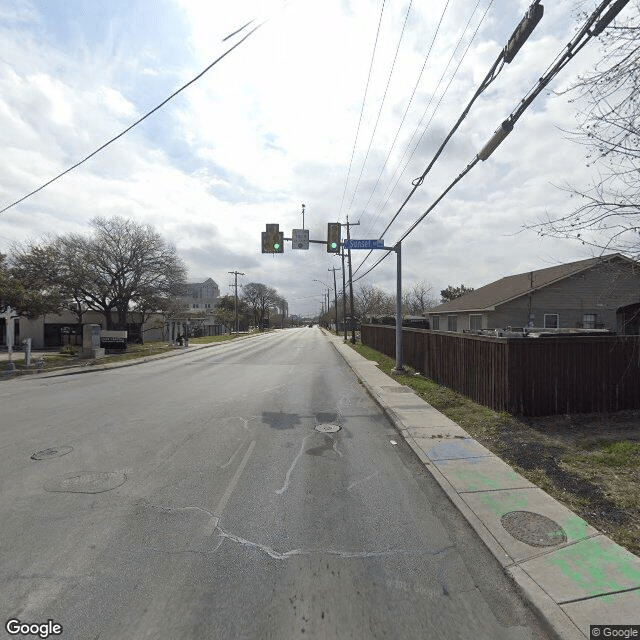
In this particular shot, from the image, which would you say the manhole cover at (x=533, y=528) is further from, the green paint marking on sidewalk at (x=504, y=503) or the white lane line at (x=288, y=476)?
the white lane line at (x=288, y=476)

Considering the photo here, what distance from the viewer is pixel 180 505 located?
4578 millimetres

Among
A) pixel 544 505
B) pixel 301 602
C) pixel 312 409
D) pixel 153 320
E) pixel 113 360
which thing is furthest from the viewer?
pixel 153 320

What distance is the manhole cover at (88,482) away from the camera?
5008 millimetres

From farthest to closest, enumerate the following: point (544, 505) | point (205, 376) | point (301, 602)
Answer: point (205, 376) → point (544, 505) → point (301, 602)

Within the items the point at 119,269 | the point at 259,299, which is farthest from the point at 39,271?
the point at 259,299

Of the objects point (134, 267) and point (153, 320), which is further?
point (153, 320)

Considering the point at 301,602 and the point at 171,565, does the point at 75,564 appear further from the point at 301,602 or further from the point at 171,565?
the point at 301,602

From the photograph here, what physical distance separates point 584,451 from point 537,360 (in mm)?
2507

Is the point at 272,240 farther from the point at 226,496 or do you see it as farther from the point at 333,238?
the point at 226,496

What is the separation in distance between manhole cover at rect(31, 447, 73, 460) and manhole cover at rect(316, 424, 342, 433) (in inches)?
174

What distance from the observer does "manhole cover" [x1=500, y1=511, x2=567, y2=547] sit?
3.75 m

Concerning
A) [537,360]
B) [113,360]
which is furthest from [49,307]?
[537,360]

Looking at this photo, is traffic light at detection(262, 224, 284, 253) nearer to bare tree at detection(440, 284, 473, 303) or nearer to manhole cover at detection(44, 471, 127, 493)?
manhole cover at detection(44, 471, 127, 493)

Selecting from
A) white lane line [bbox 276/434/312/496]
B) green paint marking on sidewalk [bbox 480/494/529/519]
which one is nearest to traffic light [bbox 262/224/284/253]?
white lane line [bbox 276/434/312/496]
